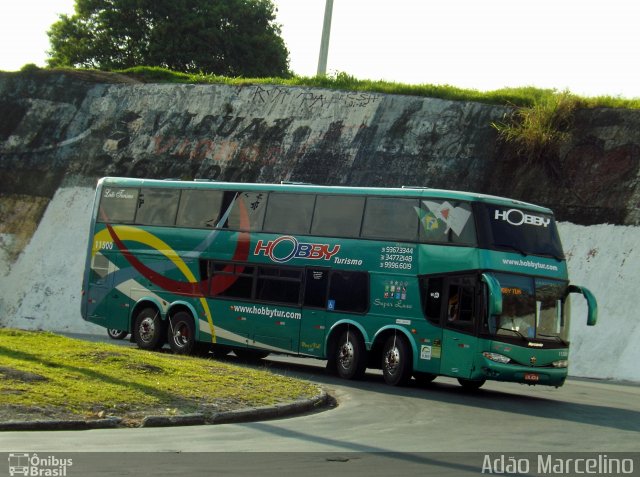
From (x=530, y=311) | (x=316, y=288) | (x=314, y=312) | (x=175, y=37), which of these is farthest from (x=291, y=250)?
(x=175, y=37)

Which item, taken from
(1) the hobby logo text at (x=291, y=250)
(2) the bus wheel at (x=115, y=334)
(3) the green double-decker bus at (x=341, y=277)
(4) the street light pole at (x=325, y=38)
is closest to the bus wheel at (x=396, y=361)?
(3) the green double-decker bus at (x=341, y=277)

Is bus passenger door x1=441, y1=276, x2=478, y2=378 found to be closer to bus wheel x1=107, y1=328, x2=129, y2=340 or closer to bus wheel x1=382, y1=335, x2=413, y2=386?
bus wheel x1=382, y1=335, x2=413, y2=386

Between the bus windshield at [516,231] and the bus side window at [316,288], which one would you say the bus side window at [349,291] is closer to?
the bus side window at [316,288]

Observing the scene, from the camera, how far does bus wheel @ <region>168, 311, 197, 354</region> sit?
24078 millimetres

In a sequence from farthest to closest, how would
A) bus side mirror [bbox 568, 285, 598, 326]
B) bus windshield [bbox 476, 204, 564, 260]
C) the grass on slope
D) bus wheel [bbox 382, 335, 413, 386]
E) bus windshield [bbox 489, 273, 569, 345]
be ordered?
1. bus wheel [bbox 382, 335, 413, 386]
2. bus side mirror [bbox 568, 285, 598, 326]
3. bus windshield [bbox 476, 204, 564, 260]
4. bus windshield [bbox 489, 273, 569, 345]
5. the grass on slope

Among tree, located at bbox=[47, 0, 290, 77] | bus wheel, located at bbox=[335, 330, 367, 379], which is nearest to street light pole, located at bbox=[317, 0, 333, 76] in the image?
bus wheel, located at bbox=[335, 330, 367, 379]

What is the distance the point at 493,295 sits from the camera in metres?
18.4

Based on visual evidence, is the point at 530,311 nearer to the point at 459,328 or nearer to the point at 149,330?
the point at 459,328

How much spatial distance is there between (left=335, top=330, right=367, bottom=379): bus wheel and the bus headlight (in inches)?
119

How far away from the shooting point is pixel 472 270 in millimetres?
19172

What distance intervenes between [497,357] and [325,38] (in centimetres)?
2459

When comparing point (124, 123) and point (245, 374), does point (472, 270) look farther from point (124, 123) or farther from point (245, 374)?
point (124, 123)

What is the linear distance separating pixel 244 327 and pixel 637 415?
29.8ft

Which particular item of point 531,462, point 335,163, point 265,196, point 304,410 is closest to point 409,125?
point 335,163
